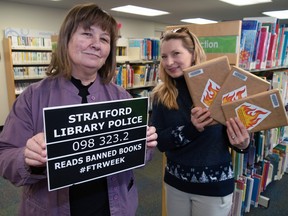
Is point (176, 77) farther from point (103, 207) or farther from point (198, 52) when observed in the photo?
point (103, 207)

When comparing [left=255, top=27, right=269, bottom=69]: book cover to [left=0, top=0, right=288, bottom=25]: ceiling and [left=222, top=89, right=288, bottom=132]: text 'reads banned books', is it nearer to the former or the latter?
[left=222, top=89, right=288, bottom=132]: text 'reads banned books'

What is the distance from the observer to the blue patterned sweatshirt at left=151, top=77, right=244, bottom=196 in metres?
1.27

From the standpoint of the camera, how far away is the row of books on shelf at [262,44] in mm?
1743

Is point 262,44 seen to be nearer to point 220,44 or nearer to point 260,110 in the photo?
point 220,44

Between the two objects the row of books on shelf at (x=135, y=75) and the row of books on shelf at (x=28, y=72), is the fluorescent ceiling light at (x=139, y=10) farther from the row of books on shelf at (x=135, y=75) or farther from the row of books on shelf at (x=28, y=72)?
the row of books on shelf at (x=28, y=72)

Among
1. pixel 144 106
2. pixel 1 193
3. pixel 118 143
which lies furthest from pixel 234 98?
pixel 1 193

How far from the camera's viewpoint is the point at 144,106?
0.89m

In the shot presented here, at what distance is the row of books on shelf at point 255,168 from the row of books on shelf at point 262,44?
68 cm

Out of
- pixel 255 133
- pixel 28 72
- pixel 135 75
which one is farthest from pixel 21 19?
pixel 255 133

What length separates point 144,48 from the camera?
465 cm

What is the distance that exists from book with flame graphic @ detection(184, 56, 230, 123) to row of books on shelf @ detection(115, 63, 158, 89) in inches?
117

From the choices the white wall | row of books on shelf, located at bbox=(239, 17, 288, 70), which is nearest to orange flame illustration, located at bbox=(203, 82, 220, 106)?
row of books on shelf, located at bbox=(239, 17, 288, 70)

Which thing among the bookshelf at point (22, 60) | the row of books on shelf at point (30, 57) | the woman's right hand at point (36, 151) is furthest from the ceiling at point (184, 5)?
the woman's right hand at point (36, 151)

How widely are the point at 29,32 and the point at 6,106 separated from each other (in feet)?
6.36
